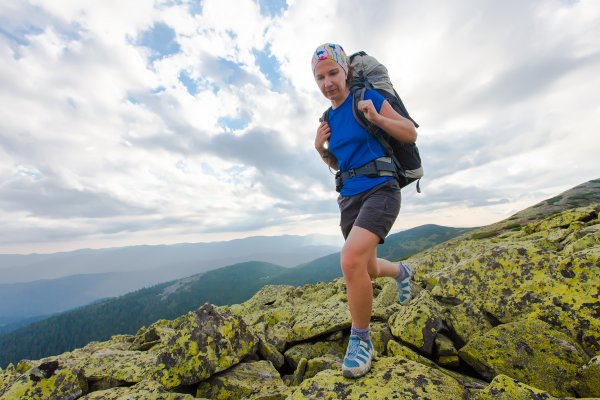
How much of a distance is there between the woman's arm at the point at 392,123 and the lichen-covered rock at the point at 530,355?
13.3ft

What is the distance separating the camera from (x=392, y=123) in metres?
5.25

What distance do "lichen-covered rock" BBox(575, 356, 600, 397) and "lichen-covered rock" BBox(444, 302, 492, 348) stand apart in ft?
6.83

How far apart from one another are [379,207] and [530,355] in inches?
144

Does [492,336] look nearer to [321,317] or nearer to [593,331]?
[593,331]

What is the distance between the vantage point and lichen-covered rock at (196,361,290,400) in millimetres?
6363

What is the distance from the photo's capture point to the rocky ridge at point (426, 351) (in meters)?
4.81

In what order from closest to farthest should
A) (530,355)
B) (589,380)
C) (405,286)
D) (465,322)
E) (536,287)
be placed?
(589,380)
(530,355)
(536,287)
(465,322)
(405,286)

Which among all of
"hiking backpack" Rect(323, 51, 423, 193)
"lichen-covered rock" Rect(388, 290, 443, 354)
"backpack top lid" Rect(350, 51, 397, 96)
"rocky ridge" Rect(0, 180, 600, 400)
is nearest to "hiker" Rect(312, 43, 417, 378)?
"hiking backpack" Rect(323, 51, 423, 193)

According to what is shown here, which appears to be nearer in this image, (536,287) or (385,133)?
(385,133)

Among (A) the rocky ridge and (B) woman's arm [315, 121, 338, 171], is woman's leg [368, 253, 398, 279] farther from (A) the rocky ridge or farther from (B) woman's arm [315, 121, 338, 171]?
(B) woman's arm [315, 121, 338, 171]

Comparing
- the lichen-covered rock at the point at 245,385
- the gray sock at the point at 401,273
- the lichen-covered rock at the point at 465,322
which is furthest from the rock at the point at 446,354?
the lichen-covered rock at the point at 245,385

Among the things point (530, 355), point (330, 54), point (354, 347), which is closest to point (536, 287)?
point (530, 355)

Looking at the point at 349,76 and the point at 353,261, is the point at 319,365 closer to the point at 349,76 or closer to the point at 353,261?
the point at 353,261

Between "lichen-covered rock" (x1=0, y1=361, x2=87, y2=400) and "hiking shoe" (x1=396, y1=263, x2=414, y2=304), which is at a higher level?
"hiking shoe" (x1=396, y1=263, x2=414, y2=304)
